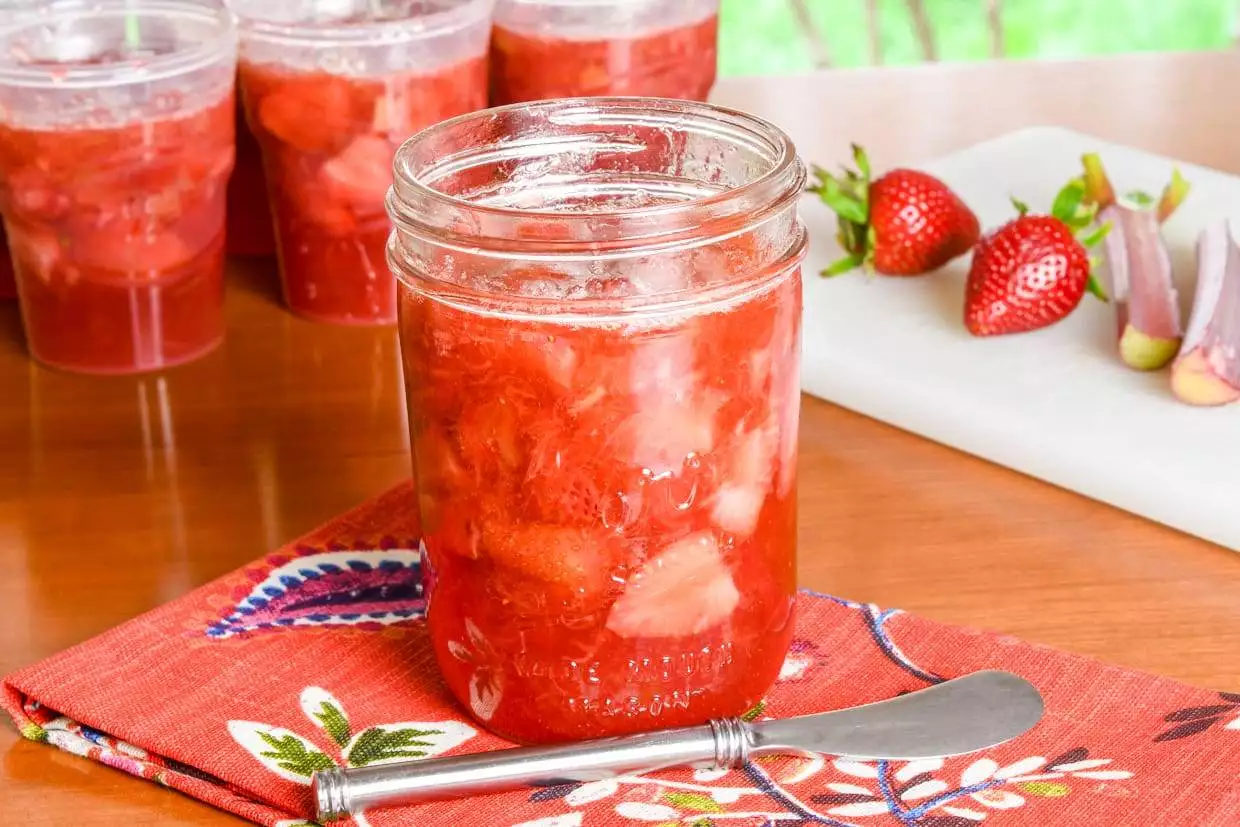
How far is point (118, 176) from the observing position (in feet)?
3.69

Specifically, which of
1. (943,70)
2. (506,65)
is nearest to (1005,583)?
(506,65)

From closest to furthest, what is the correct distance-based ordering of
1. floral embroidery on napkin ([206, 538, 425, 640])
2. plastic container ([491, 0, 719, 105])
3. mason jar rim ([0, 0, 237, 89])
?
1. floral embroidery on napkin ([206, 538, 425, 640])
2. mason jar rim ([0, 0, 237, 89])
3. plastic container ([491, 0, 719, 105])

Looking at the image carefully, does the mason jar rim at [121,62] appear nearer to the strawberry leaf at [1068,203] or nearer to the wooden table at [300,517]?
the wooden table at [300,517]

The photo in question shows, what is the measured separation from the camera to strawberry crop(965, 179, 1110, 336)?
3.84 ft

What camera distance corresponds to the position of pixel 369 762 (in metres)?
0.74

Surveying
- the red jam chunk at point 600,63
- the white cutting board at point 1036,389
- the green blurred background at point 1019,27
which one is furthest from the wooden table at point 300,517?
the green blurred background at point 1019,27

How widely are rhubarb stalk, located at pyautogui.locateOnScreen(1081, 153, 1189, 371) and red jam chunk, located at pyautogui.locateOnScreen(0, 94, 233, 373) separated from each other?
66 cm

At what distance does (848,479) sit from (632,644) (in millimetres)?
347

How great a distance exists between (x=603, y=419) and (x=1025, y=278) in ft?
1.88

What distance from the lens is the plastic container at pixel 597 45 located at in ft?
4.25

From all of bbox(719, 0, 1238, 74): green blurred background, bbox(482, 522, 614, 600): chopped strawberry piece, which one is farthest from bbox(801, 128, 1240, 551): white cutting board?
bbox(719, 0, 1238, 74): green blurred background

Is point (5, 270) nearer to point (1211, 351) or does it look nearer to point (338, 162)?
point (338, 162)

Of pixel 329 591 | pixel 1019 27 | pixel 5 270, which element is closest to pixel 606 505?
pixel 329 591

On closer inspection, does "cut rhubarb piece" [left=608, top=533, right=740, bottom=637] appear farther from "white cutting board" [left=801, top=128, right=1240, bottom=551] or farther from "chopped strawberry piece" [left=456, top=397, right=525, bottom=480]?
"white cutting board" [left=801, top=128, right=1240, bottom=551]
